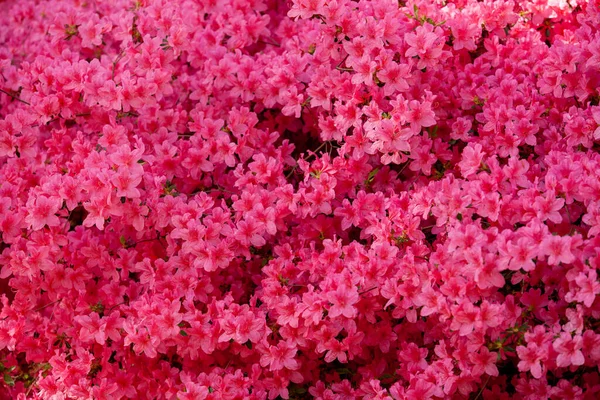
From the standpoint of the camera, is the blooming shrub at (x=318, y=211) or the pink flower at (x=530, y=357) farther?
the blooming shrub at (x=318, y=211)

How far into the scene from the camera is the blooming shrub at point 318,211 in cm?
183

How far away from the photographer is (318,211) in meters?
2.06

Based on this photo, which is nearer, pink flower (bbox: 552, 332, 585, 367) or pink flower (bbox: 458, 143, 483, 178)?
pink flower (bbox: 552, 332, 585, 367)

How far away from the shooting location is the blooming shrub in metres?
1.83

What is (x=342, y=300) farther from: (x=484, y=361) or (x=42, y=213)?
(x=42, y=213)

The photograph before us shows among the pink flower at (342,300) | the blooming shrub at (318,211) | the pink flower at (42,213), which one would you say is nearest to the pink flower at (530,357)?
the blooming shrub at (318,211)

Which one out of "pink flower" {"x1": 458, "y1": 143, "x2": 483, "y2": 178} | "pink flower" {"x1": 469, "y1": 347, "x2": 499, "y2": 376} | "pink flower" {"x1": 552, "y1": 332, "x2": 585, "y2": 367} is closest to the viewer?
"pink flower" {"x1": 552, "y1": 332, "x2": 585, "y2": 367}

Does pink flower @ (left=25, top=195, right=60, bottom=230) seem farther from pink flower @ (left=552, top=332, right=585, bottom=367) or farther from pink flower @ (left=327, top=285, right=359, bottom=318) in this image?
pink flower @ (left=552, top=332, right=585, bottom=367)

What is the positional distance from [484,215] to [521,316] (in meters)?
0.26

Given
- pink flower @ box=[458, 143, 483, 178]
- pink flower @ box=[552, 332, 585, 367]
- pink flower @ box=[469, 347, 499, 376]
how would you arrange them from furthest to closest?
pink flower @ box=[458, 143, 483, 178] < pink flower @ box=[469, 347, 499, 376] < pink flower @ box=[552, 332, 585, 367]

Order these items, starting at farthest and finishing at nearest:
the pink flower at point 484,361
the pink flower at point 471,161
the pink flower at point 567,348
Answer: the pink flower at point 471,161 → the pink flower at point 484,361 → the pink flower at point 567,348

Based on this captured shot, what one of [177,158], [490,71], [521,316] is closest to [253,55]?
[177,158]

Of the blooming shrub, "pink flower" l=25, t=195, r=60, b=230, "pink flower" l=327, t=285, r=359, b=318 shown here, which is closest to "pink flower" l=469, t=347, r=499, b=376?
the blooming shrub

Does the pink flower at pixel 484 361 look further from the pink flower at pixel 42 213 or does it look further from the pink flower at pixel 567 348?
the pink flower at pixel 42 213
